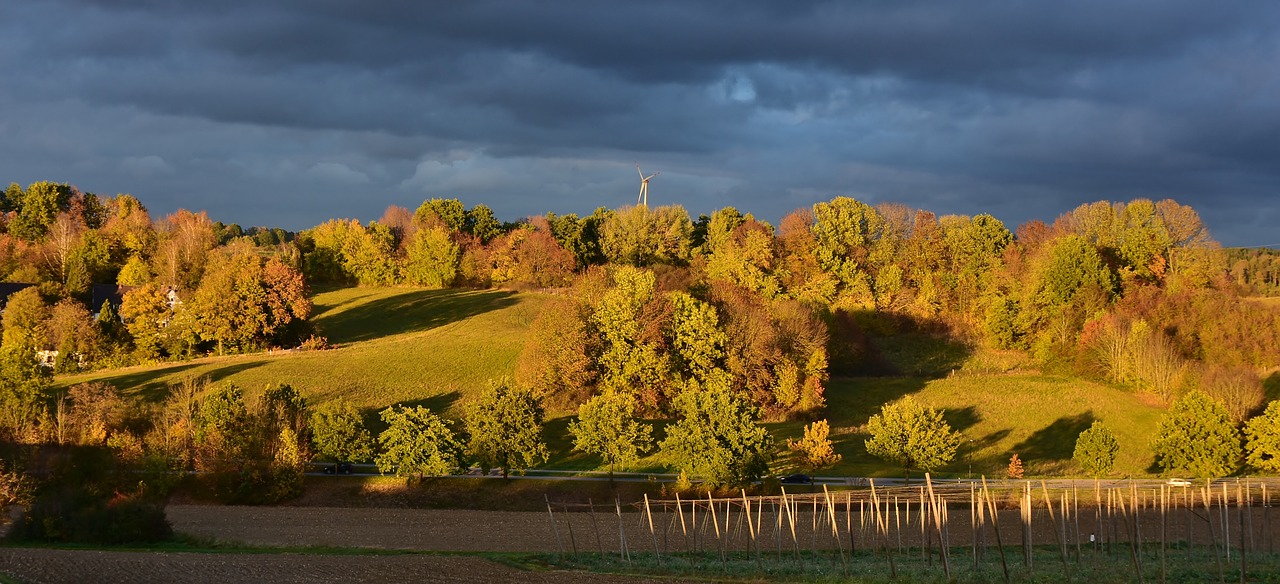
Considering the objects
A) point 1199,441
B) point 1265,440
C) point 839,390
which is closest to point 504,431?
point 839,390

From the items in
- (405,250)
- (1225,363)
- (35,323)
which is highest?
(405,250)

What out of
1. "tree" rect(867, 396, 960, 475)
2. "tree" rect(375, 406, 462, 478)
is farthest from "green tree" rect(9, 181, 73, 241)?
"tree" rect(867, 396, 960, 475)

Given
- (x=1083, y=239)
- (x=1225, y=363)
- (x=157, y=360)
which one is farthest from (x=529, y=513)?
(x=1083, y=239)

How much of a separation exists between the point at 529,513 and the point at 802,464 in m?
A: 15.6

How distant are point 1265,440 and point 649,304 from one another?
123 ft

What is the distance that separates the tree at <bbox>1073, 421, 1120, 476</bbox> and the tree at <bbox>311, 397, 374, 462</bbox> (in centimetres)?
3770

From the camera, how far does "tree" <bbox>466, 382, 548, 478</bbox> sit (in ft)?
174

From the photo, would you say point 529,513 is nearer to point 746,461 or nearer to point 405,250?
point 746,461

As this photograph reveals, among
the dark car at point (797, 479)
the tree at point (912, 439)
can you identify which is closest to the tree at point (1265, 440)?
the tree at point (912, 439)

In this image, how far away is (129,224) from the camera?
11281 cm

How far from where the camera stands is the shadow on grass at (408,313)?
88.4 meters

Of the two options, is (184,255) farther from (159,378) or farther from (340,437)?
(340,437)

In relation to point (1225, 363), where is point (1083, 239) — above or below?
above

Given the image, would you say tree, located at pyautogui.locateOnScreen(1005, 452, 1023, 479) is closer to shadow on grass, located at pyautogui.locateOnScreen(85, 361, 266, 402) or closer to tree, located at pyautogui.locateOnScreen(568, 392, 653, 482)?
tree, located at pyautogui.locateOnScreen(568, 392, 653, 482)
